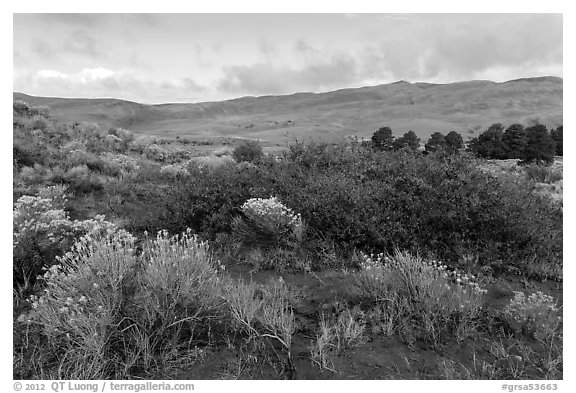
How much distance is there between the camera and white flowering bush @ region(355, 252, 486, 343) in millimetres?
3770

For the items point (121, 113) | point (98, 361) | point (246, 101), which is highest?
point (246, 101)

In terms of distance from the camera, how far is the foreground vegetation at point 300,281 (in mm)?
3326

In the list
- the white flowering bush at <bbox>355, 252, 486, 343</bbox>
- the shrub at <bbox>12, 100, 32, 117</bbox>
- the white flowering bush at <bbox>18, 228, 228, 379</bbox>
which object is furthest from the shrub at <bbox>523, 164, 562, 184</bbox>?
the shrub at <bbox>12, 100, 32, 117</bbox>

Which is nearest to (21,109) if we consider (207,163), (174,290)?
(207,163)

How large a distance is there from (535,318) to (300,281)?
8.21 feet

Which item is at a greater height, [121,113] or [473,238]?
[121,113]

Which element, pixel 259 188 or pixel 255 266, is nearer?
pixel 255 266

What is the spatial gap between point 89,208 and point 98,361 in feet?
16.5

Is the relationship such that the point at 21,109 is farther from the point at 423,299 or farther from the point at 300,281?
the point at 423,299

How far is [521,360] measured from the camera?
3385mm

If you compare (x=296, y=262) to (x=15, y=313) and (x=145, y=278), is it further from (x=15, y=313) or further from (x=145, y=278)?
(x=15, y=313)

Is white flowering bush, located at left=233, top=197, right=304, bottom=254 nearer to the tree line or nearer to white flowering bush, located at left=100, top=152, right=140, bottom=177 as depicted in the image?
white flowering bush, located at left=100, top=152, right=140, bottom=177

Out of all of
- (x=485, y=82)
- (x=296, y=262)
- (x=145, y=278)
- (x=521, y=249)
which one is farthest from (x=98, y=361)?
(x=485, y=82)
